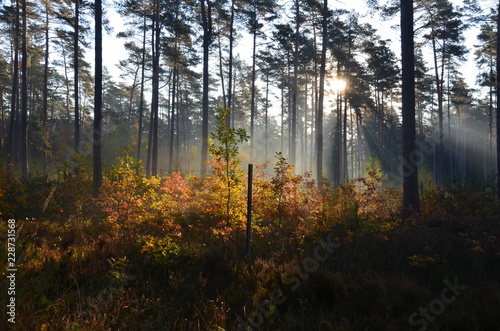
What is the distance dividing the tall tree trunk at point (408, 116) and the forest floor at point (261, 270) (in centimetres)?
64

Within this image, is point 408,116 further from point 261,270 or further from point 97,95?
point 97,95

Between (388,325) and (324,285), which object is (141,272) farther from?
(388,325)

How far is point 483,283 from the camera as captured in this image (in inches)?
212

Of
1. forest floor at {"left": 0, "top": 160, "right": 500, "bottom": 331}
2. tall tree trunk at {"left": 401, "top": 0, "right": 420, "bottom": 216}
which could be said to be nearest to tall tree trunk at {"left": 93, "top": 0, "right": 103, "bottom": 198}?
forest floor at {"left": 0, "top": 160, "right": 500, "bottom": 331}

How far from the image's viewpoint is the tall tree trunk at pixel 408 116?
32.6 feet

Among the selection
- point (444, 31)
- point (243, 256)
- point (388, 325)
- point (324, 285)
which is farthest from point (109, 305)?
point (444, 31)

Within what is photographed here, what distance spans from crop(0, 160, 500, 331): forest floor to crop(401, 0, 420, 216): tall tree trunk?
25.3 inches

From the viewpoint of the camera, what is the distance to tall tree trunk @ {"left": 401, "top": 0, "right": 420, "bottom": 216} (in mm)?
9938

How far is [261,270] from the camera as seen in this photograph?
19.3 feet

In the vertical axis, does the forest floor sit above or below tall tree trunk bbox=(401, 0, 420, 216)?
below

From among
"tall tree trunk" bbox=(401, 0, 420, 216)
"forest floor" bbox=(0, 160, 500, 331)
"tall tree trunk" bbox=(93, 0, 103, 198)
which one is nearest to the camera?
"forest floor" bbox=(0, 160, 500, 331)

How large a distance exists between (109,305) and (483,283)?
5.98 m

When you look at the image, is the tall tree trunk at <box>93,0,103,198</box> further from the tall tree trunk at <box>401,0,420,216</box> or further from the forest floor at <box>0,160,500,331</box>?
the tall tree trunk at <box>401,0,420,216</box>

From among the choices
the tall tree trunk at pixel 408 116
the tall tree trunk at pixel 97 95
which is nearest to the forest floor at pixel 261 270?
the tall tree trunk at pixel 408 116
